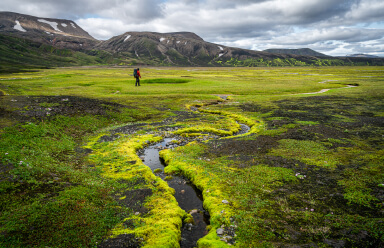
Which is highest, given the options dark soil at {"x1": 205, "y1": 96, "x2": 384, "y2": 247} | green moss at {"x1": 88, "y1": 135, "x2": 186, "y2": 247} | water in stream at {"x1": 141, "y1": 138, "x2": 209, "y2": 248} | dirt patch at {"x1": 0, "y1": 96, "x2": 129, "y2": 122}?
dirt patch at {"x1": 0, "y1": 96, "x2": 129, "y2": 122}

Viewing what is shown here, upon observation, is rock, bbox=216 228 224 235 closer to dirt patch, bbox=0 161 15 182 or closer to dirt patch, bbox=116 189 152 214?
dirt patch, bbox=116 189 152 214

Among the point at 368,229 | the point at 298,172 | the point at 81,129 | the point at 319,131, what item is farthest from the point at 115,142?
the point at 319,131

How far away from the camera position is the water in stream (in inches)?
420

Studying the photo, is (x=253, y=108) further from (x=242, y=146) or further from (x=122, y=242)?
(x=122, y=242)

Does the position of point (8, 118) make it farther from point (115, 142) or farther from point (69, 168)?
point (69, 168)

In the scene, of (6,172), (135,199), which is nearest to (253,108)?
(135,199)

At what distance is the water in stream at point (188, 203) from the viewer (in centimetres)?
1067

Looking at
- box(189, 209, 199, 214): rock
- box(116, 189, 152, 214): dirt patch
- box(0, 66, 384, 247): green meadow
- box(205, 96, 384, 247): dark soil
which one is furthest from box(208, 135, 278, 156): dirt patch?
box(116, 189, 152, 214): dirt patch

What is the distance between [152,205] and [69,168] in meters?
7.80

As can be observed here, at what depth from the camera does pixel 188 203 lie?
13.4 meters

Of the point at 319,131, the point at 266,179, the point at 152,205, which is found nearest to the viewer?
the point at 152,205

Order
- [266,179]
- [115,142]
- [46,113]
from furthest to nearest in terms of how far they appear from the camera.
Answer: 1. [46,113]
2. [115,142]
3. [266,179]

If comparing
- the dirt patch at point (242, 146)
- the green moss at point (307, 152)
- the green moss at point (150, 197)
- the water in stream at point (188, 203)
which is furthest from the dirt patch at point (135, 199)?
the green moss at point (307, 152)

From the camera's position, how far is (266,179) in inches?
578
